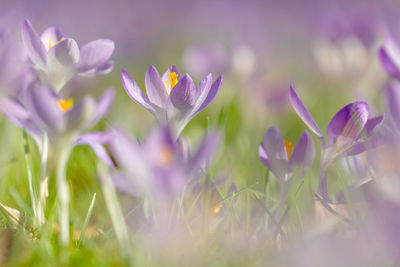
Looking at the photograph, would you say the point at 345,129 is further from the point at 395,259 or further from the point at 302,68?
the point at 302,68

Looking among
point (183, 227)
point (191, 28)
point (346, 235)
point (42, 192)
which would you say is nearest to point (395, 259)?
point (346, 235)

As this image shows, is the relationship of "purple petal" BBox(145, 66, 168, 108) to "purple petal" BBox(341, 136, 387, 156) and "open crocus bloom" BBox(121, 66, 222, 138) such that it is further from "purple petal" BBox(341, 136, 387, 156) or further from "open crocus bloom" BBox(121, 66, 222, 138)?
"purple petal" BBox(341, 136, 387, 156)

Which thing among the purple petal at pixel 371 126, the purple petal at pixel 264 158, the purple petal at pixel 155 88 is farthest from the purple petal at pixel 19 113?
the purple petal at pixel 371 126

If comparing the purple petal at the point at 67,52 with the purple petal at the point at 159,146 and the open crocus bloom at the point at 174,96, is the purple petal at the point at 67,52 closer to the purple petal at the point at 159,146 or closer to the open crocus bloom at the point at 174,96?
the open crocus bloom at the point at 174,96

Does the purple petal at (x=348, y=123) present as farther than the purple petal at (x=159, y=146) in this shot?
Yes

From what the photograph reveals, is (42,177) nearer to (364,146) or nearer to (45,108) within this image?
(45,108)

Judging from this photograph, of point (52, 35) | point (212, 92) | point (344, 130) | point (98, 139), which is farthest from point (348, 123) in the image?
point (52, 35)

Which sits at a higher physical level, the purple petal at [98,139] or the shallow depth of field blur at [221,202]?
the purple petal at [98,139]
